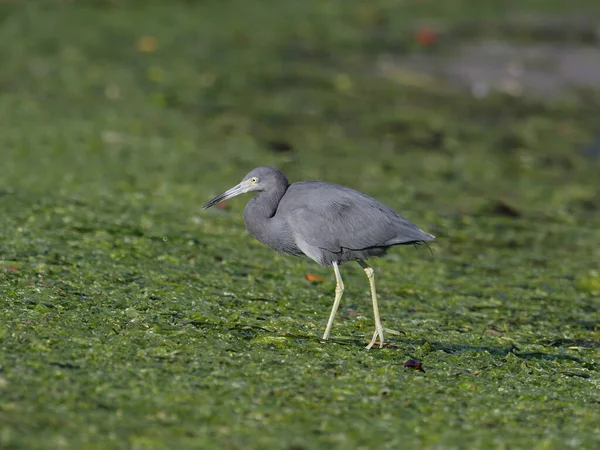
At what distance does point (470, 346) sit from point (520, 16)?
12.6 meters

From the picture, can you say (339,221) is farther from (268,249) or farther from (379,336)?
(268,249)

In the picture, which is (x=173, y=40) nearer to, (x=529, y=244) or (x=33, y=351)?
(x=529, y=244)

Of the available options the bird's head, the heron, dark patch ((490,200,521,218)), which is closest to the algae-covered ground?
dark patch ((490,200,521,218))

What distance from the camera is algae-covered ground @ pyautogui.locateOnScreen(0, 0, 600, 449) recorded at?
4.92 metres

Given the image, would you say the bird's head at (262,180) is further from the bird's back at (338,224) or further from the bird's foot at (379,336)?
the bird's foot at (379,336)

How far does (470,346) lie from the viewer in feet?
21.5

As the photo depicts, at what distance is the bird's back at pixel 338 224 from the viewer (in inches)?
239

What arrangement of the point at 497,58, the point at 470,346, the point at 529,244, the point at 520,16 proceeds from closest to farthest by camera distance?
the point at 470,346 → the point at 529,244 → the point at 497,58 → the point at 520,16

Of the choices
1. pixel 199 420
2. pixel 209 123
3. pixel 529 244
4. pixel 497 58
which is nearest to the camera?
pixel 199 420

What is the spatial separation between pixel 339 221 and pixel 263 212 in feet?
1.59

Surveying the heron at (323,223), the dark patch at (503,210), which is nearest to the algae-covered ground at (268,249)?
the dark patch at (503,210)

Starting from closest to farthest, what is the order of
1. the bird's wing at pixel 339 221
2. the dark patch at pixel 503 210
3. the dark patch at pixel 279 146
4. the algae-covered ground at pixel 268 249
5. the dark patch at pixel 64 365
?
the algae-covered ground at pixel 268 249
the dark patch at pixel 64 365
the bird's wing at pixel 339 221
the dark patch at pixel 503 210
the dark patch at pixel 279 146

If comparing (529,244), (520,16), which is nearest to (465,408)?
(529,244)

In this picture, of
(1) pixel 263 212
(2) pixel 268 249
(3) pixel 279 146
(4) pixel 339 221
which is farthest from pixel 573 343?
(3) pixel 279 146
